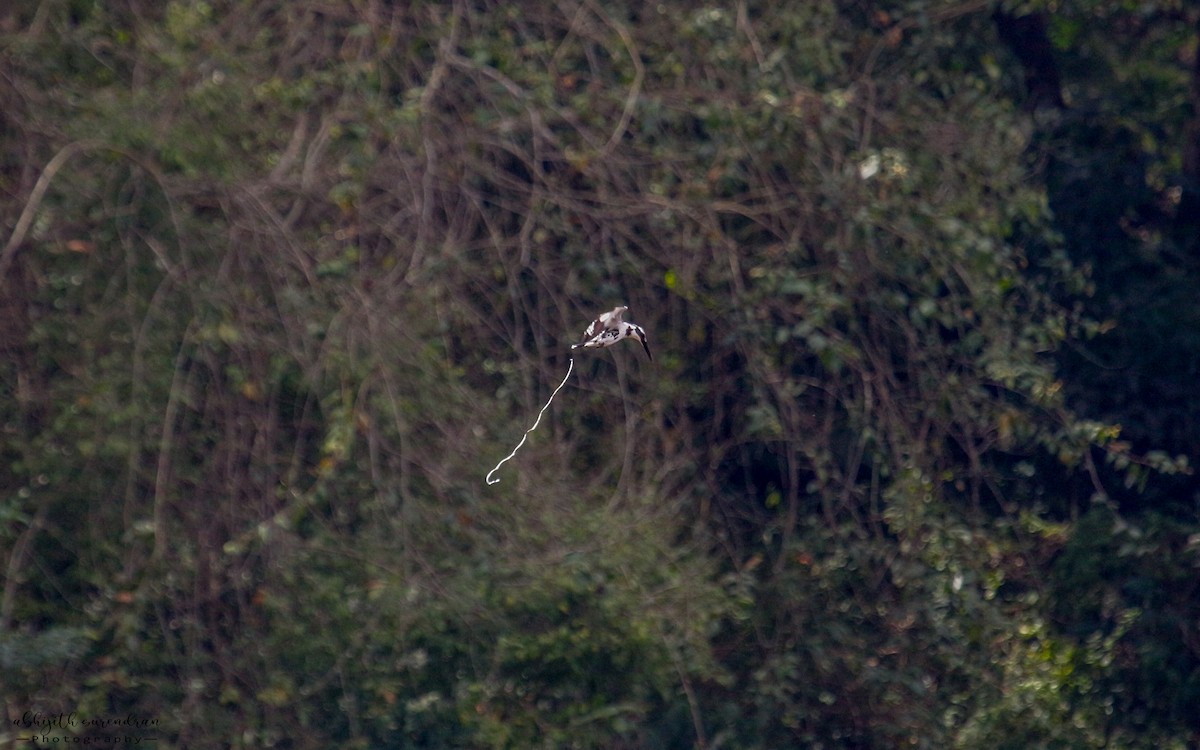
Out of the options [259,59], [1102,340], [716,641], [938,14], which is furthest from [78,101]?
[1102,340]

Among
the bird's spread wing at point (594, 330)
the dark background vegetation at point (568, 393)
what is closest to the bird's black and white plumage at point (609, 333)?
the bird's spread wing at point (594, 330)

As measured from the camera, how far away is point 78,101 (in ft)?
16.1

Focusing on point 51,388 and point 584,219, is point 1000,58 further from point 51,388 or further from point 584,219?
point 51,388

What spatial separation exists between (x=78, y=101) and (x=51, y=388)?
940mm

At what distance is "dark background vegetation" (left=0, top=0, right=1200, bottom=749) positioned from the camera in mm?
4816

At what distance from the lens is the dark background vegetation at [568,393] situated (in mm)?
4816

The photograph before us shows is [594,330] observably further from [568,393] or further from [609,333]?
[568,393]

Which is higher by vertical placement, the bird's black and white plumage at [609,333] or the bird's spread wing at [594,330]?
the bird's black and white plumage at [609,333]

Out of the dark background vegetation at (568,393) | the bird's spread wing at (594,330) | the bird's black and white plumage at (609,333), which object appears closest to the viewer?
the bird's black and white plumage at (609,333)

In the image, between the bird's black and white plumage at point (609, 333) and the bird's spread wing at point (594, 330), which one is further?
the bird's spread wing at point (594, 330)

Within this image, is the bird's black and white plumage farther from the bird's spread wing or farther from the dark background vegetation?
the dark background vegetation

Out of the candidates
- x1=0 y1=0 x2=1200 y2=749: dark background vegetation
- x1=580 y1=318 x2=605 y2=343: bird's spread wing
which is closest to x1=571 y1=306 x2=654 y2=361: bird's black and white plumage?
x1=580 y1=318 x2=605 y2=343: bird's spread wing

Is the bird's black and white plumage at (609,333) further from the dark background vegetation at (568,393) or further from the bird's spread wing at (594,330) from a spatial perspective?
the dark background vegetation at (568,393)

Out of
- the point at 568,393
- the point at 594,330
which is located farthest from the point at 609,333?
the point at 568,393
